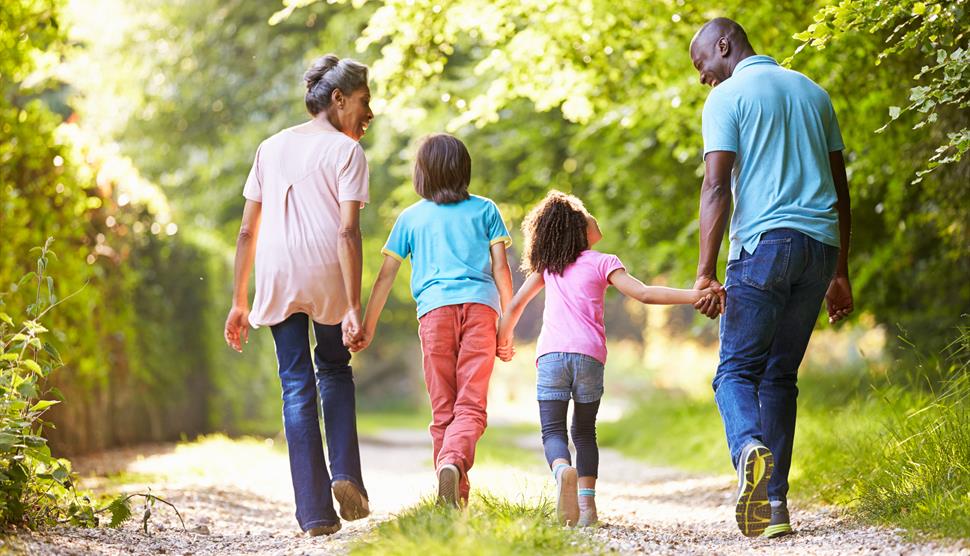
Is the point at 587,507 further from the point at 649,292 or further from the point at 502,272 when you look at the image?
the point at 502,272

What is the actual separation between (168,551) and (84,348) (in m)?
4.35

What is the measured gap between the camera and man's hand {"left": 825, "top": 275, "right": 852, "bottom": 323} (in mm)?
4762

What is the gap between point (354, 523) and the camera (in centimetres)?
508

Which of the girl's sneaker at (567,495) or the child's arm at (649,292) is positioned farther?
the child's arm at (649,292)

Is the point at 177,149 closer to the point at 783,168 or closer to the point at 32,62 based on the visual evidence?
the point at 32,62

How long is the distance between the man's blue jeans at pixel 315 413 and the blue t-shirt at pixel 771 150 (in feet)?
5.84

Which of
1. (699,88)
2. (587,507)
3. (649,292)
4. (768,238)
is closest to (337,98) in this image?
(649,292)

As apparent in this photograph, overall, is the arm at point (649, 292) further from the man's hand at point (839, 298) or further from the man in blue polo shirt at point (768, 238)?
the man's hand at point (839, 298)

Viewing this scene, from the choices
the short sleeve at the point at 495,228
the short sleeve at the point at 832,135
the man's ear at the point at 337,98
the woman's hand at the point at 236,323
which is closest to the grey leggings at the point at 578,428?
the short sleeve at the point at 495,228

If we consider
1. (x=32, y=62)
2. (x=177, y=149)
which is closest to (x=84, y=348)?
(x=32, y=62)

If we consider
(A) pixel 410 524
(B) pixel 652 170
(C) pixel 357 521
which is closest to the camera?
(A) pixel 410 524

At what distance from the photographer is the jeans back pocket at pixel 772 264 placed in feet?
14.0

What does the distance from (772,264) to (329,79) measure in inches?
81.4

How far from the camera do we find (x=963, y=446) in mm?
4484
